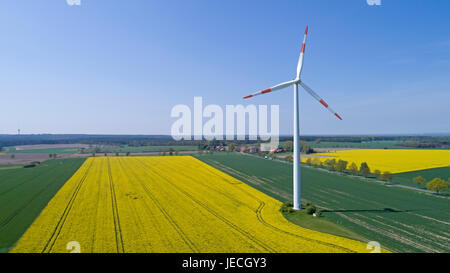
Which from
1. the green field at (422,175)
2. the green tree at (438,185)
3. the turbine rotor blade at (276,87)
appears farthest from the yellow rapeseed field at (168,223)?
the green field at (422,175)

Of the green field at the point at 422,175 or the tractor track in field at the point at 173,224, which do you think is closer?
the tractor track in field at the point at 173,224

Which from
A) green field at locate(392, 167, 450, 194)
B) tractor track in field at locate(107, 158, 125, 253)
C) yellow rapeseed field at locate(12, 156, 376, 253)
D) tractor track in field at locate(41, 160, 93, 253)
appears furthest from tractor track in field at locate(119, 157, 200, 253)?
green field at locate(392, 167, 450, 194)

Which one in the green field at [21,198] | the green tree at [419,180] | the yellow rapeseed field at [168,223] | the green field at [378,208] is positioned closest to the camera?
the yellow rapeseed field at [168,223]

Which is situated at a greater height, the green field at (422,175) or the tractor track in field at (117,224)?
the tractor track in field at (117,224)

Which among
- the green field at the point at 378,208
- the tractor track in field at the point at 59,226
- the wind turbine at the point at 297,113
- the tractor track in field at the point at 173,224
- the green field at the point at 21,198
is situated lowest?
the green field at the point at 378,208

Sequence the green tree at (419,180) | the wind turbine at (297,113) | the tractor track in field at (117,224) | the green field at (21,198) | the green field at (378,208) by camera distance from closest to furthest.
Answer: the tractor track in field at (117,224) → the green field at (378,208) → the green field at (21,198) → the wind turbine at (297,113) → the green tree at (419,180)

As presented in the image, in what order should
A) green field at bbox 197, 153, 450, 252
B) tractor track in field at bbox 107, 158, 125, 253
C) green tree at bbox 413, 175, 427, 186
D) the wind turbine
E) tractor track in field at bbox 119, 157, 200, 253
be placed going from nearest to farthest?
tractor track in field at bbox 107, 158, 125, 253 < tractor track in field at bbox 119, 157, 200, 253 < green field at bbox 197, 153, 450, 252 < the wind turbine < green tree at bbox 413, 175, 427, 186

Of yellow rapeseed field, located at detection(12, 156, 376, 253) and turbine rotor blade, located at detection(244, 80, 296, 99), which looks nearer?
yellow rapeseed field, located at detection(12, 156, 376, 253)

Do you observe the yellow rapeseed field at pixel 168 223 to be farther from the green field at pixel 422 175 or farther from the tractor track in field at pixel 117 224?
the green field at pixel 422 175

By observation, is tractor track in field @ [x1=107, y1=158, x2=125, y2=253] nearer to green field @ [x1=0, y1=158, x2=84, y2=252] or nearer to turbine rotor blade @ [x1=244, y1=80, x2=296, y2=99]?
green field @ [x1=0, y1=158, x2=84, y2=252]
